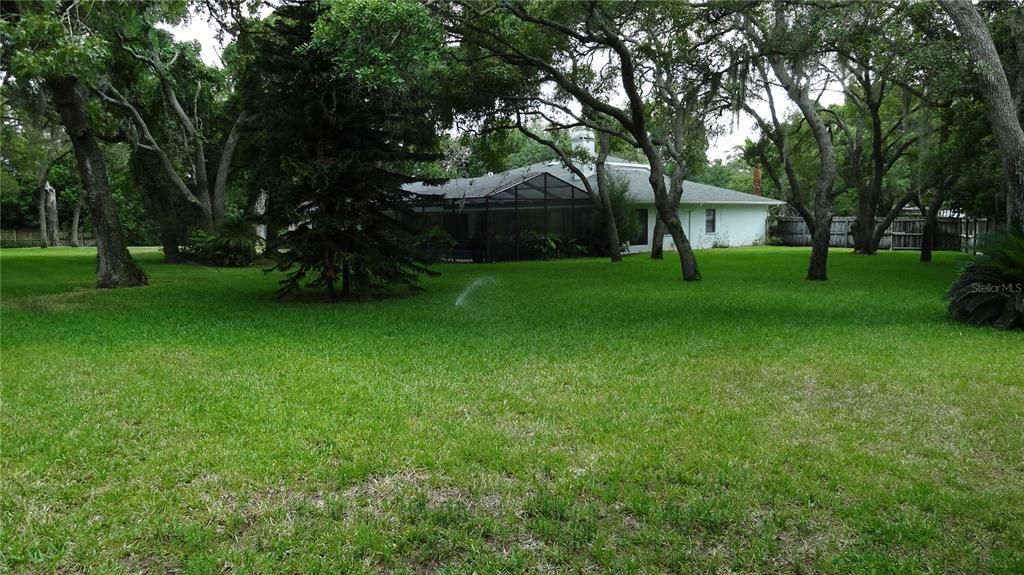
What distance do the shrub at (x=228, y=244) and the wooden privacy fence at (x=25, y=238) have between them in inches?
1107

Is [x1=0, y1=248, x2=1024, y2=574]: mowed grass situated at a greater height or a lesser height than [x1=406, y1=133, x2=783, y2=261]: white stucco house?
lesser

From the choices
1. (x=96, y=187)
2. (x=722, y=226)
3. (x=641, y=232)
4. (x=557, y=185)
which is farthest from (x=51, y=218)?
(x=722, y=226)

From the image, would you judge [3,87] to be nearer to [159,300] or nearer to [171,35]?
[171,35]

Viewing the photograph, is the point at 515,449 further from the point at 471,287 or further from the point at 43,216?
the point at 43,216

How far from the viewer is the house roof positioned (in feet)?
74.7

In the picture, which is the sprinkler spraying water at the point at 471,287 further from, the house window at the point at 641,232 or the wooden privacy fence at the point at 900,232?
the wooden privacy fence at the point at 900,232

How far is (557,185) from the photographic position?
23.6 metres

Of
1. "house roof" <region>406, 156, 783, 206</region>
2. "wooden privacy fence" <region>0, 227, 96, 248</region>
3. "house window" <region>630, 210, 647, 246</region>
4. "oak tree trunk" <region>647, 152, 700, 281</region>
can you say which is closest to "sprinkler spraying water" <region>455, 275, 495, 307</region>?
"house roof" <region>406, 156, 783, 206</region>

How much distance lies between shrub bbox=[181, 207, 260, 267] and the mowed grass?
12.4 m

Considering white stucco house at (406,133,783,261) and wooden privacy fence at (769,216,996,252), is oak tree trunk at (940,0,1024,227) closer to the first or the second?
white stucco house at (406,133,783,261)

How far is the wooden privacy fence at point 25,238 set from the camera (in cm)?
4169

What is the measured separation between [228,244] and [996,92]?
18.9 meters

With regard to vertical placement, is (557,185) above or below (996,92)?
above

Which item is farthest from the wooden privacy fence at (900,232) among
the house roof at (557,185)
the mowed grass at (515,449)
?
the mowed grass at (515,449)
